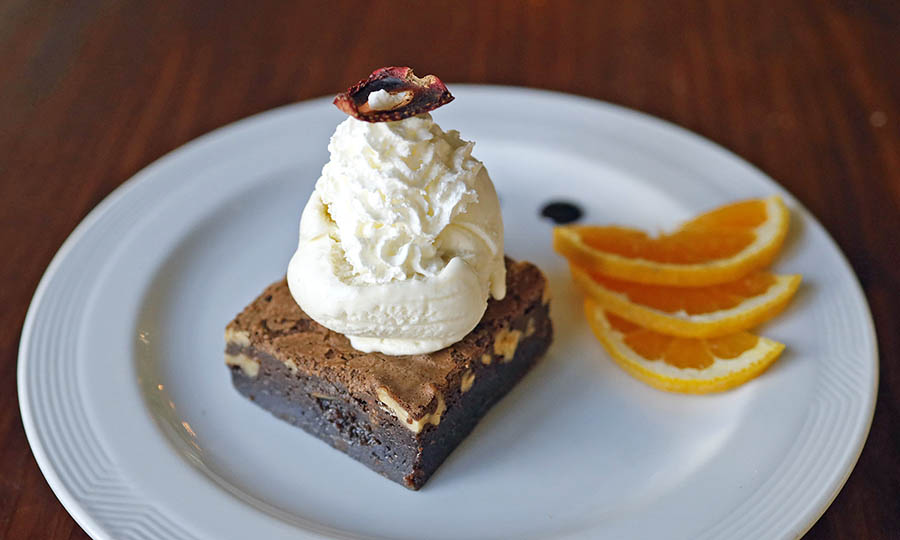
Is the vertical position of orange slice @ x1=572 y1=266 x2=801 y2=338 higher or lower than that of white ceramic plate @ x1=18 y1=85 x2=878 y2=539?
higher

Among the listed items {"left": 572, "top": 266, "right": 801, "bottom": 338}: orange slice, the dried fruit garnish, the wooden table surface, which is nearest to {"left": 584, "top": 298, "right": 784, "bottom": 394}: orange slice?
{"left": 572, "top": 266, "right": 801, "bottom": 338}: orange slice

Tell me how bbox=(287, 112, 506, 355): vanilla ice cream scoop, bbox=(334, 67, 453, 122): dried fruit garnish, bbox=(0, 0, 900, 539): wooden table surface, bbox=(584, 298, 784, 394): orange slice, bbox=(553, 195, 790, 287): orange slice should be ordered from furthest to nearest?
bbox=(0, 0, 900, 539): wooden table surface → bbox=(553, 195, 790, 287): orange slice → bbox=(584, 298, 784, 394): orange slice → bbox=(287, 112, 506, 355): vanilla ice cream scoop → bbox=(334, 67, 453, 122): dried fruit garnish

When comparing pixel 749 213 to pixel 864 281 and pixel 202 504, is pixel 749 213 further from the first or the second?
pixel 202 504

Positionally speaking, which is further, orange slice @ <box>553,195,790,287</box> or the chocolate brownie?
orange slice @ <box>553,195,790,287</box>

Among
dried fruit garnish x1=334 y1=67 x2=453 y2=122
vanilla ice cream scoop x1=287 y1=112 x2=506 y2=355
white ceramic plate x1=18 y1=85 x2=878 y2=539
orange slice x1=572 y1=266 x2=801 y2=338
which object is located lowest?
white ceramic plate x1=18 y1=85 x2=878 y2=539

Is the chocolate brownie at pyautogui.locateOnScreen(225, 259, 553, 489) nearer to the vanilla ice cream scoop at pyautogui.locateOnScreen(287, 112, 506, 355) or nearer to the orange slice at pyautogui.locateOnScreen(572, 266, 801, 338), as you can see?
the vanilla ice cream scoop at pyautogui.locateOnScreen(287, 112, 506, 355)

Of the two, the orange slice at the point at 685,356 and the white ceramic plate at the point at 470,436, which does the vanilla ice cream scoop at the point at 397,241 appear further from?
the orange slice at the point at 685,356

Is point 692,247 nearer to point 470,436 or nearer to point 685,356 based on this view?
point 685,356
